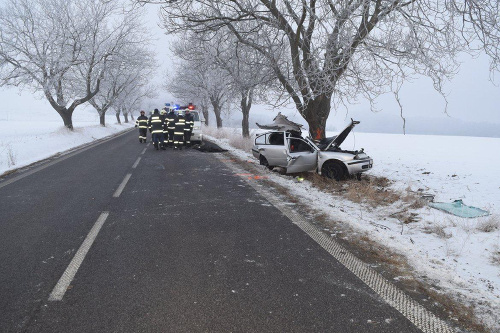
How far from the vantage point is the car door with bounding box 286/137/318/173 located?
8719 mm

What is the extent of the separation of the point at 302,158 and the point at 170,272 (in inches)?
242

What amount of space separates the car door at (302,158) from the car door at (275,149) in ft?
1.13

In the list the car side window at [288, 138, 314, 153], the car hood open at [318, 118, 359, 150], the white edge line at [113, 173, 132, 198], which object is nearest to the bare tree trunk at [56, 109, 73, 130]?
the white edge line at [113, 173, 132, 198]

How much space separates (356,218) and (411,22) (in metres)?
4.12

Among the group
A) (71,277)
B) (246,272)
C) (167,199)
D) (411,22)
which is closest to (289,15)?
(411,22)

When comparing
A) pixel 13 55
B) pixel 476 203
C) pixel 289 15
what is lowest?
pixel 476 203

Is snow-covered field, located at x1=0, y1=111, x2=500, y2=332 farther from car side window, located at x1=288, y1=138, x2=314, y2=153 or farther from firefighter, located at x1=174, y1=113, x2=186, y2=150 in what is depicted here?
firefighter, located at x1=174, y1=113, x2=186, y2=150

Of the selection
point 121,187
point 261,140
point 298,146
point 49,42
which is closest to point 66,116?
point 49,42

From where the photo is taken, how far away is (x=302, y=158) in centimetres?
874

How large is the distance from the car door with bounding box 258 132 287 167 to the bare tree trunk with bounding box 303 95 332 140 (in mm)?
1259

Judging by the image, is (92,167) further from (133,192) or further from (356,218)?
(356,218)

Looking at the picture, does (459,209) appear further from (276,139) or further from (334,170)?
(276,139)

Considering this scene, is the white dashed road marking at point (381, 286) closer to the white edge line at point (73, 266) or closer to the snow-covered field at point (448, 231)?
the snow-covered field at point (448, 231)

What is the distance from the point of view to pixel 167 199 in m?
6.25
